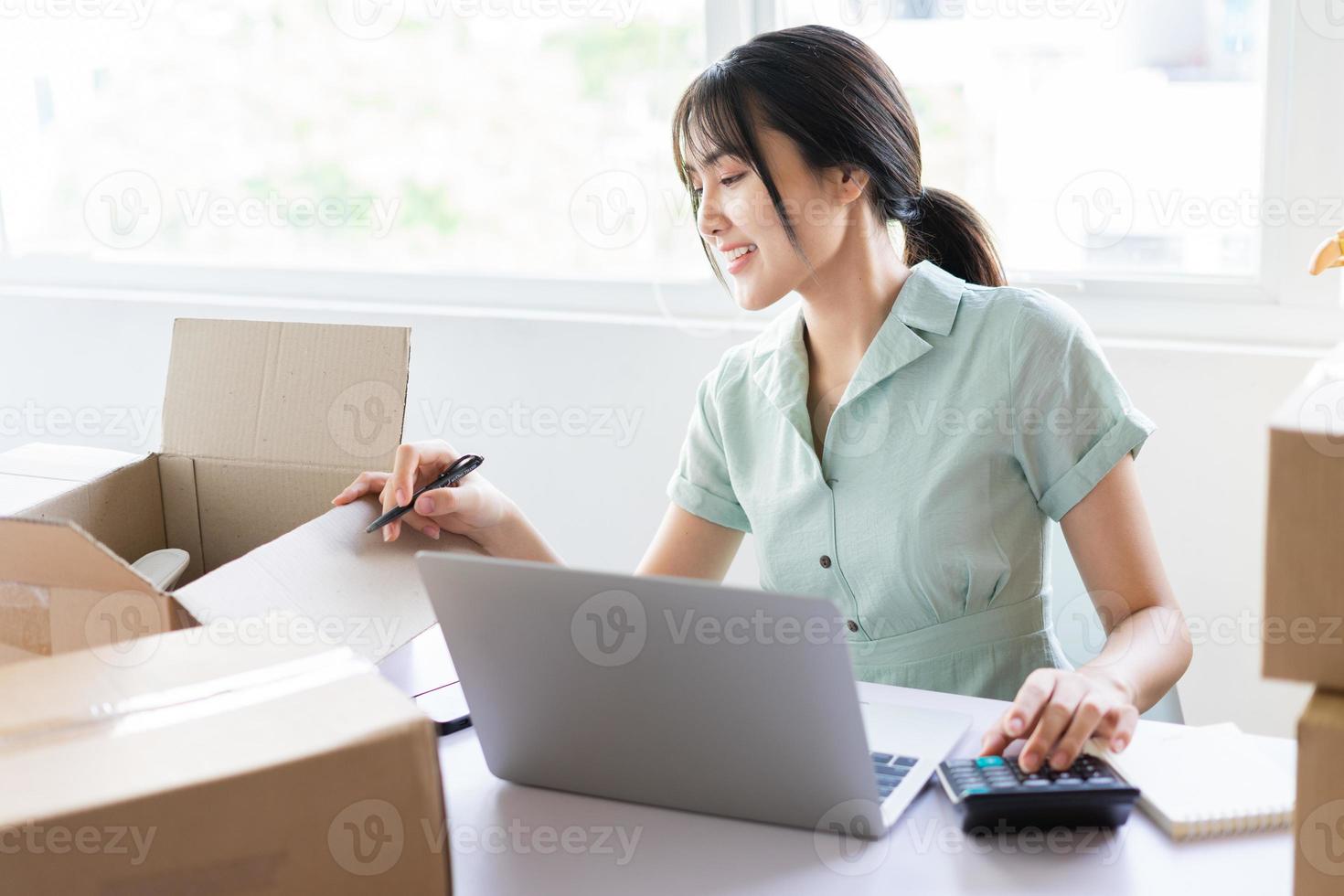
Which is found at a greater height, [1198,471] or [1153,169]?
[1153,169]

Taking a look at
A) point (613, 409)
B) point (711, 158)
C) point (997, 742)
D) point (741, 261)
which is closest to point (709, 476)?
point (741, 261)

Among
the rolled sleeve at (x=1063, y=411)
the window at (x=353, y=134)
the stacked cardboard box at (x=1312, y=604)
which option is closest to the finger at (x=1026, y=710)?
the stacked cardboard box at (x=1312, y=604)

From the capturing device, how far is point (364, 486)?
3.90 ft

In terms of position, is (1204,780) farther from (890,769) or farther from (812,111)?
(812,111)

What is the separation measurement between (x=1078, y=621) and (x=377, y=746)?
87cm

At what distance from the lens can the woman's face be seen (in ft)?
4.50

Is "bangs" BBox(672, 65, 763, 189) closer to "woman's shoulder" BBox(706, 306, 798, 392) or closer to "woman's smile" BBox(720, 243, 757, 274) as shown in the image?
"woman's smile" BBox(720, 243, 757, 274)

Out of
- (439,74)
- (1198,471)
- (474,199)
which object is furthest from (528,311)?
(1198,471)

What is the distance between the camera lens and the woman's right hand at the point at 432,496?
1.19 m

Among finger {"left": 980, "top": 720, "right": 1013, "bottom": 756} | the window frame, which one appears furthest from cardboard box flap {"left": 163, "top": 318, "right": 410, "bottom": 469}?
the window frame

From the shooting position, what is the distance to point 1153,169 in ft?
6.29

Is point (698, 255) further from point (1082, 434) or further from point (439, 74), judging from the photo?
point (1082, 434)

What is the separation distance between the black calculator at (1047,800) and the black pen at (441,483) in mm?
546

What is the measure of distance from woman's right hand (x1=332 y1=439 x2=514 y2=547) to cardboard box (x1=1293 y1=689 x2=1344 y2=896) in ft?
2.47
